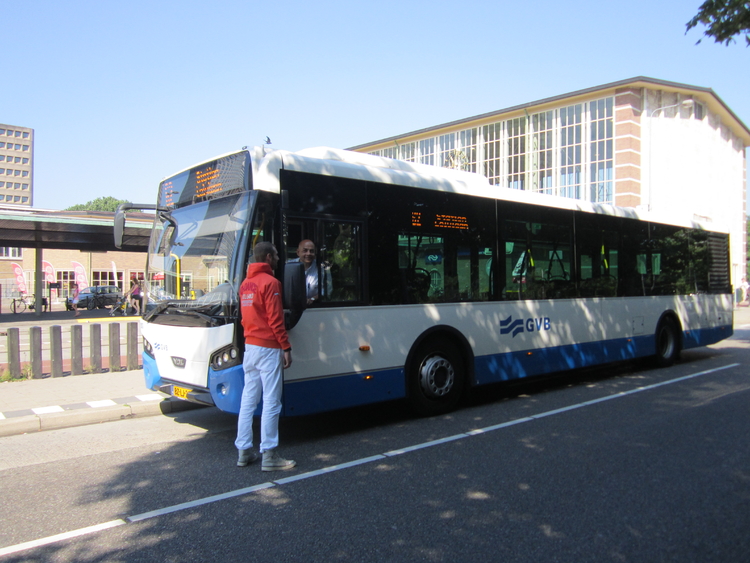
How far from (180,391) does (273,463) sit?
1535mm

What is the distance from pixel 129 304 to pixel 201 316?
93.4 feet

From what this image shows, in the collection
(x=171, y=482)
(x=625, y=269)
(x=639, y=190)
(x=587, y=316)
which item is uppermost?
(x=639, y=190)

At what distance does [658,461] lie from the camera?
5.46 metres

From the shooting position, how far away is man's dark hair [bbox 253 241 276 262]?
214 inches

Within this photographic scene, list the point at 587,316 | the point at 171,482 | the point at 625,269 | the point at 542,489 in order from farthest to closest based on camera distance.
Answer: the point at 625,269 < the point at 587,316 < the point at 171,482 < the point at 542,489

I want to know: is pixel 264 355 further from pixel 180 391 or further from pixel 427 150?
pixel 427 150

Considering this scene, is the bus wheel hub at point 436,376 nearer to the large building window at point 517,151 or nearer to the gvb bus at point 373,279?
the gvb bus at point 373,279

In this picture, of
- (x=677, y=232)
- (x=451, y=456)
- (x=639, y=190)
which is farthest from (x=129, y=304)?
(x=639, y=190)

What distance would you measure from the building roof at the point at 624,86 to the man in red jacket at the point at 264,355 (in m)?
54.3

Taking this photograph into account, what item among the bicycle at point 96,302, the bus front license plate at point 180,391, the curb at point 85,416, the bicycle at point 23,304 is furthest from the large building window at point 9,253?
the bus front license plate at point 180,391

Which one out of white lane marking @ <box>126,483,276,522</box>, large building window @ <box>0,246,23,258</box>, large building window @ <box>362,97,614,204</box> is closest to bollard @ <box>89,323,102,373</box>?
white lane marking @ <box>126,483,276,522</box>

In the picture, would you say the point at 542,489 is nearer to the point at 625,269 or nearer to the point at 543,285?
the point at 543,285

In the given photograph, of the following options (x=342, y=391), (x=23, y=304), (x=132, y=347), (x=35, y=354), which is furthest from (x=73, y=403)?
(x=23, y=304)

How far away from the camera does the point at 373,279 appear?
676cm
